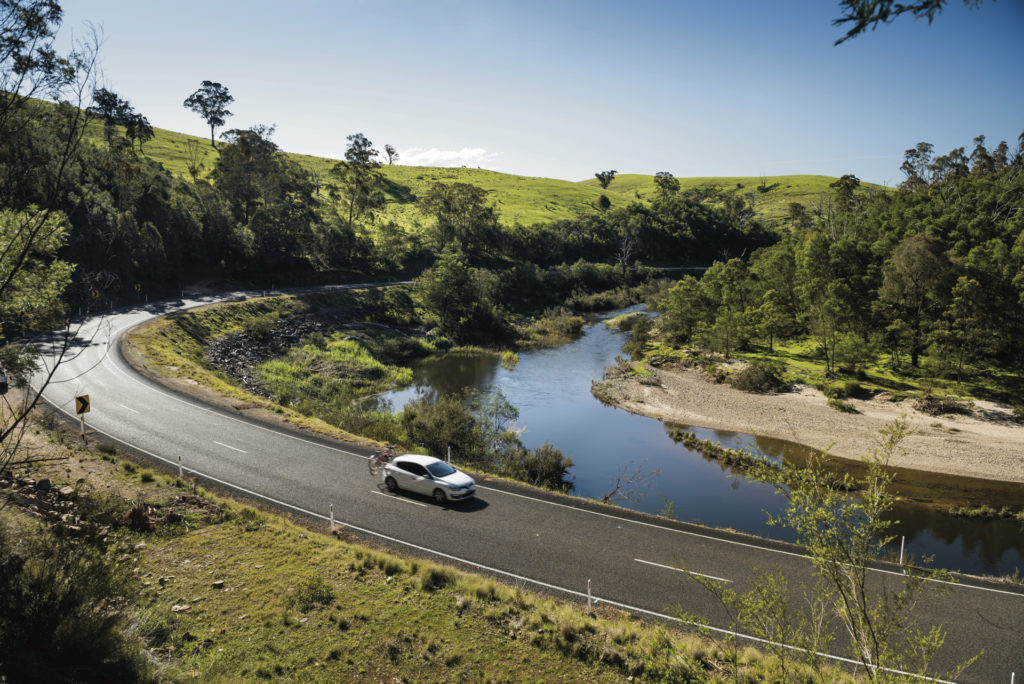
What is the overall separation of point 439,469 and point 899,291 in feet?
152

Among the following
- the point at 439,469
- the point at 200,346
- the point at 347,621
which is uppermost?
the point at 200,346

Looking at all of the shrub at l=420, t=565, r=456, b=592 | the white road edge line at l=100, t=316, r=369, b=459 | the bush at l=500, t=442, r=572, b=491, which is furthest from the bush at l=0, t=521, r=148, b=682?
the bush at l=500, t=442, r=572, b=491

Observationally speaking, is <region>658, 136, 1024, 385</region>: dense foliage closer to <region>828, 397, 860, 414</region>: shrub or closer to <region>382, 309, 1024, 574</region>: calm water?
<region>828, 397, 860, 414</region>: shrub

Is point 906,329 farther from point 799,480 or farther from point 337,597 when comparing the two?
point 337,597

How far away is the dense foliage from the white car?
39625mm

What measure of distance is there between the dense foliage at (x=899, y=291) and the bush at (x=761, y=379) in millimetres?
5264

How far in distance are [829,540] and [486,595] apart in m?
10.1

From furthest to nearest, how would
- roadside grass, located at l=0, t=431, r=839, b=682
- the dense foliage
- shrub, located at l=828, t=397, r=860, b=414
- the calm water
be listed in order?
the dense foliage < shrub, located at l=828, t=397, r=860, b=414 < the calm water < roadside grass, located at l=0, t=431, r=839, b=682

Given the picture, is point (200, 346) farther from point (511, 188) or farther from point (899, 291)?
point (511, 188)

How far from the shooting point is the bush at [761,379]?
45.2 m

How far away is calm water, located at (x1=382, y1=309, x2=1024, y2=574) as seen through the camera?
24.2m

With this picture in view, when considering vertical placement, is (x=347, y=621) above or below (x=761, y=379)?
below

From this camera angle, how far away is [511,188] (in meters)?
149

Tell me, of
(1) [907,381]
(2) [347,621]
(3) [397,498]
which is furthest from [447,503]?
(1) [907,381]
